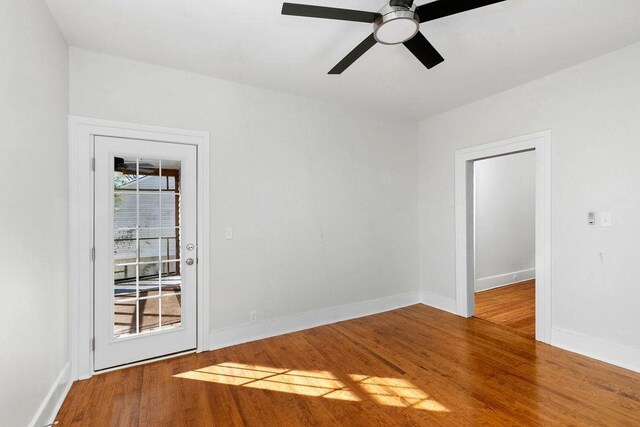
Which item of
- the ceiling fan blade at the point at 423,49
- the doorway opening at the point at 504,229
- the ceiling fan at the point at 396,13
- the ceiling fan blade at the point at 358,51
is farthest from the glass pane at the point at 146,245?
the doorway opening at the point at 504,229

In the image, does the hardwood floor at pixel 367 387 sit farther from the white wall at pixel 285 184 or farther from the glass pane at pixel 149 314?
the white wall at pixel 285 184

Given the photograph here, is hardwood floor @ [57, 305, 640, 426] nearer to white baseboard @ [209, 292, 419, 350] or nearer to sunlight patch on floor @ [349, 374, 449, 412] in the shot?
Answer: sunlight patch on floor @ [349, 374, 449, 412]

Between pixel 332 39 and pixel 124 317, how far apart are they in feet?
9.90

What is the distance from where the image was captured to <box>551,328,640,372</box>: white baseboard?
2631 millimetres

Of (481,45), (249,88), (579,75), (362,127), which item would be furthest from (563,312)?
(249,88)

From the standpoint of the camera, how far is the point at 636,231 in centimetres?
264

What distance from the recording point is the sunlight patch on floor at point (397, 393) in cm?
220

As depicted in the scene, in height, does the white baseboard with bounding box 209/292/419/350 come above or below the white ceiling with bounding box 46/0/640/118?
below

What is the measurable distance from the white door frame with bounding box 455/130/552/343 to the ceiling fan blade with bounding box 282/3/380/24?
251 cm

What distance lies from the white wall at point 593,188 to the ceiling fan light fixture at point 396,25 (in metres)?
2.17

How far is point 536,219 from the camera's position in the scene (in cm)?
331

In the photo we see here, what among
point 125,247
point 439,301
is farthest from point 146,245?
point 439,301

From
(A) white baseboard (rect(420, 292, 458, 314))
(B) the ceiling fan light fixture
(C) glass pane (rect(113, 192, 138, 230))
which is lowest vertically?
(A) white baseboard (rect(420, 292, 458, 314))

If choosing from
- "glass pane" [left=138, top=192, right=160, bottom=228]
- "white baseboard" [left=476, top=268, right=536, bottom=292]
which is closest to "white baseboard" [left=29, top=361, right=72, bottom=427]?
"glass pane" [left=138, top=192, right=160, bottom=228]
